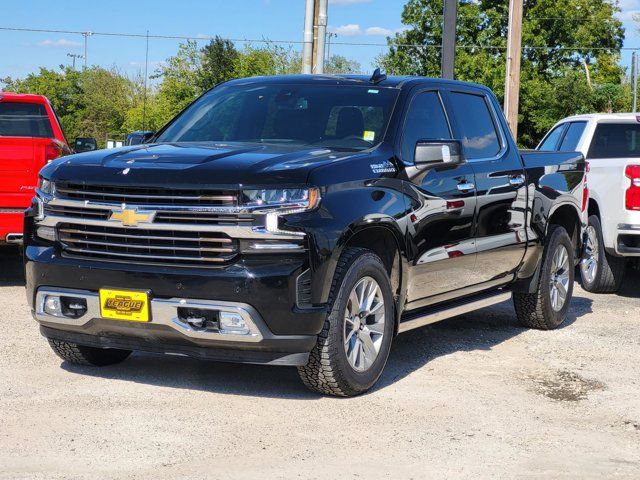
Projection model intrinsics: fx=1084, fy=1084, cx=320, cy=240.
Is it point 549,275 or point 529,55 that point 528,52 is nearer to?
point 529,55

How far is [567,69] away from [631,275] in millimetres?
51813

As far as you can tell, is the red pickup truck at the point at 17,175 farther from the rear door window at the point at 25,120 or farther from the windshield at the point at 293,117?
the windshield at the point at 293,117

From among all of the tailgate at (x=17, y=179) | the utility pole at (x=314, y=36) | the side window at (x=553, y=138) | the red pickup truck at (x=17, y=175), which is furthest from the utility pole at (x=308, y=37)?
the tailgate at (x=17, y=179)

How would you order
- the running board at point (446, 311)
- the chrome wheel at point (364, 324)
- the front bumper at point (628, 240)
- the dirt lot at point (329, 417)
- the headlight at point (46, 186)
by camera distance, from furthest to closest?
the front bumper at point (628, 240) → the running board at point (446, 311) → the headlight at point (46, 186) → the chrome wheel at point (364, 324) → the dirt lot at point (329, 417)

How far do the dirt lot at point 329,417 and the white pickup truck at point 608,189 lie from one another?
2.68 metres

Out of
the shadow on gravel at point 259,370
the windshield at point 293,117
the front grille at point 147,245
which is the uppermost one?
the windshield at point 293,117

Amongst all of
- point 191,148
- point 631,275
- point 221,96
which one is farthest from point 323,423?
point 631,275

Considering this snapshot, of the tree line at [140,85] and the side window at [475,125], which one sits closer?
the side window at [475,125]

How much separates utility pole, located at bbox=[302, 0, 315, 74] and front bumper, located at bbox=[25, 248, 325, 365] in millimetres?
10445

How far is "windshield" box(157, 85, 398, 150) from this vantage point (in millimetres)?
6832

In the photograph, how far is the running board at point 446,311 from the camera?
6.81 metres

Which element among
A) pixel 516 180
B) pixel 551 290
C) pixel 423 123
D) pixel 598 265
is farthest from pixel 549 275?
pixel 598 265

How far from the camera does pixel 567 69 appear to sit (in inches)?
2488

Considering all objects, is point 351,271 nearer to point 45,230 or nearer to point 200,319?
point 200,319
